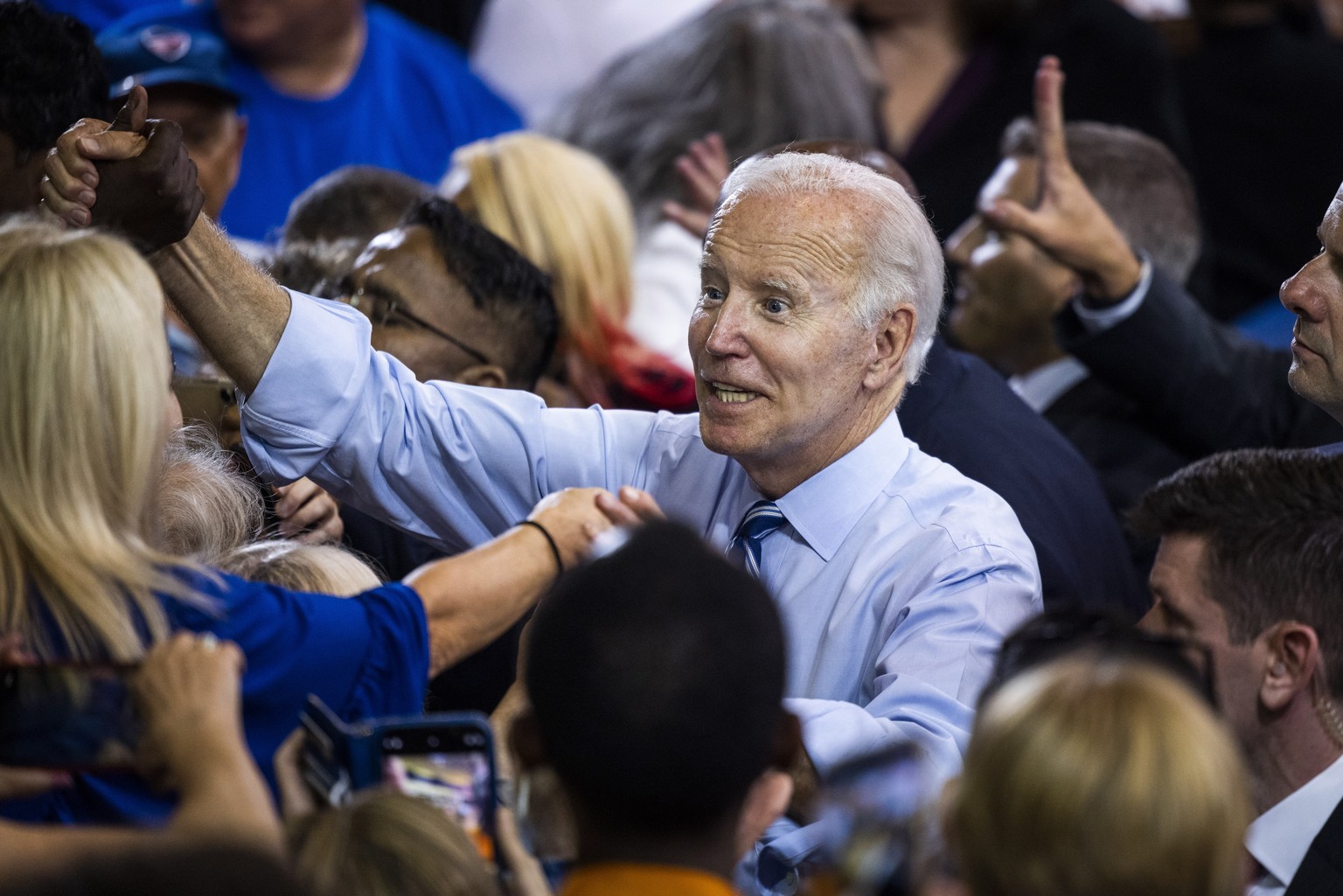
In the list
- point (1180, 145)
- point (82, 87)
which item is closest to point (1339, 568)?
point (82, 87)

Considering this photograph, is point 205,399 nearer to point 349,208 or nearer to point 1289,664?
point 349,208

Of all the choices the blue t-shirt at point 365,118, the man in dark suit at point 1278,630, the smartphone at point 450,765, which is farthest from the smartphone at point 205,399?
the blue t-shirt at point 365,118

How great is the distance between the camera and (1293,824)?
2025mm

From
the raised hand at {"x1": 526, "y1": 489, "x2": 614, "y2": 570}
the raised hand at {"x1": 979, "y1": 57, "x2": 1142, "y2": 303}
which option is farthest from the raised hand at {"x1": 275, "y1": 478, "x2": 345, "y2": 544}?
the raised hand at {"x1": 979, "y1": 57, "x2": 1142, "y2": 303}

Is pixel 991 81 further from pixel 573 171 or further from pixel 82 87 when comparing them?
pixel 82 87

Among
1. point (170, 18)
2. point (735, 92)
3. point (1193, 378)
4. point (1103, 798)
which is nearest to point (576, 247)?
point (735, 92)

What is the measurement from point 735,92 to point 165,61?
1.59m

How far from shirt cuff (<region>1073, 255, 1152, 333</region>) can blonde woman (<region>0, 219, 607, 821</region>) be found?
212 centimetres

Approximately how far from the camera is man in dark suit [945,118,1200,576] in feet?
12.9

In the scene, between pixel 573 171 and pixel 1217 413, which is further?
pixel 573 171

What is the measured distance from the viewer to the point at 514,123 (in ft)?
17.3

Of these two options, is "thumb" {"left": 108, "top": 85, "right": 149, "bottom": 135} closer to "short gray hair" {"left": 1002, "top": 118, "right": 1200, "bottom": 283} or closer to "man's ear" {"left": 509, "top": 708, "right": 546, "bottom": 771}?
"man's ear" {"left": 509, "top": 708, "right": 546, "bottom": 771}

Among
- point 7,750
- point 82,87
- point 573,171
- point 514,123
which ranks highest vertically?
point 82,87

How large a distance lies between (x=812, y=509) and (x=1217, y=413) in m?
1.41
